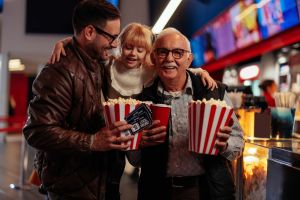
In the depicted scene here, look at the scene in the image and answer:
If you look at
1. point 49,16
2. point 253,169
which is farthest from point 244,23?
point 49,16

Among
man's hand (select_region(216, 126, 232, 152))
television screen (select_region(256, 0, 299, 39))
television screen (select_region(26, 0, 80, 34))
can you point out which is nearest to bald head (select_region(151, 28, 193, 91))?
man's hand (select_region(216, 126, 232, 152))

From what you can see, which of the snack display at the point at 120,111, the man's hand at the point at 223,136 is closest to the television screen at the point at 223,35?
the man's hand at the point at 223,136

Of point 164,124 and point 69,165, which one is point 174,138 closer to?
point 164,124

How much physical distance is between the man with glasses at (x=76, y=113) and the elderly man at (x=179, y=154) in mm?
298

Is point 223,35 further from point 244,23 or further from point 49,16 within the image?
point 49,16

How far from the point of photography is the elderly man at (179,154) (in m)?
1.86

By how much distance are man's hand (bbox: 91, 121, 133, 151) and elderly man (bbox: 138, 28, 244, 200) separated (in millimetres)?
452

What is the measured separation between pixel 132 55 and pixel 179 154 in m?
0.66

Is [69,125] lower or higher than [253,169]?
higher

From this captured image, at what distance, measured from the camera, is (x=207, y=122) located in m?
1.59

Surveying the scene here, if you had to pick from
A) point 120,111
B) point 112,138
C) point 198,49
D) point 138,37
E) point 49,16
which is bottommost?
point 112,138

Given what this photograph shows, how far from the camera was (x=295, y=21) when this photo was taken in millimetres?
5043

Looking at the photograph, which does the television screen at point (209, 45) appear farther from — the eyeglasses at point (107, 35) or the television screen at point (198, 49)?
the eyeglasses at point (107, 35)

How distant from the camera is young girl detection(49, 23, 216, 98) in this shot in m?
2.04
